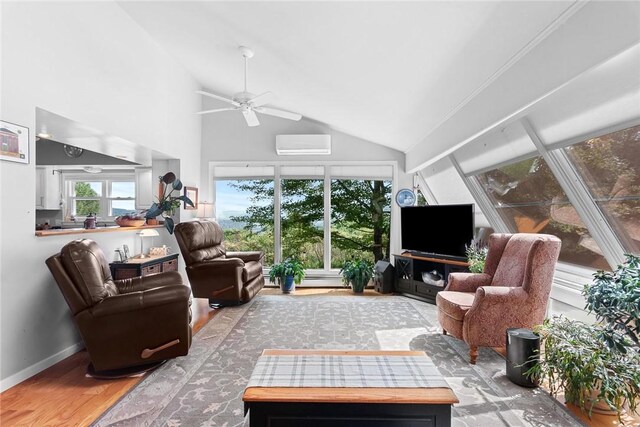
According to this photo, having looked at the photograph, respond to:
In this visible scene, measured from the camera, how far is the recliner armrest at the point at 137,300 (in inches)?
94.4

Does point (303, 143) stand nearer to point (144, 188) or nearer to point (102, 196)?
point (144, 188)

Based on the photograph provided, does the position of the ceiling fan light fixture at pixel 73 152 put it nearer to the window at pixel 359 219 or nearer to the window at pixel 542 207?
the window at pixel 359 219

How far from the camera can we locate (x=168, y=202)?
4.67 meters

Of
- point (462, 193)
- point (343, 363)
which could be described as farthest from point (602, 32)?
point (462, 193)

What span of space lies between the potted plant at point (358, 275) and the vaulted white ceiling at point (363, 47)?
214cm

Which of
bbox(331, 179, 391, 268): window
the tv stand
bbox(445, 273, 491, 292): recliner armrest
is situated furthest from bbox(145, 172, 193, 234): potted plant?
bbox(445, 273, 491, 292): recliner armrest

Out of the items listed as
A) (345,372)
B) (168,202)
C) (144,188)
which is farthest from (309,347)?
(144,188)

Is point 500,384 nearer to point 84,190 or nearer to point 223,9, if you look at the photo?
point 223,9

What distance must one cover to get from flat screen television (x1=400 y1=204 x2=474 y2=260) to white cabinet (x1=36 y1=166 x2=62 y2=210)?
6467mm

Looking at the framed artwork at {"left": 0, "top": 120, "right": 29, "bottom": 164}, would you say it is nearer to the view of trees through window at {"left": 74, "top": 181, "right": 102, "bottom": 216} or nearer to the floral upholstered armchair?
the floral upholstered armchair

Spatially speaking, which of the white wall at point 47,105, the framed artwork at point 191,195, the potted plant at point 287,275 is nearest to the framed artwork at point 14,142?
the white wall at point 47,105

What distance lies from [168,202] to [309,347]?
299 centimetres

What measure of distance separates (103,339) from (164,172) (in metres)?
3.43

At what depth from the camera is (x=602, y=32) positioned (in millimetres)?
1630
